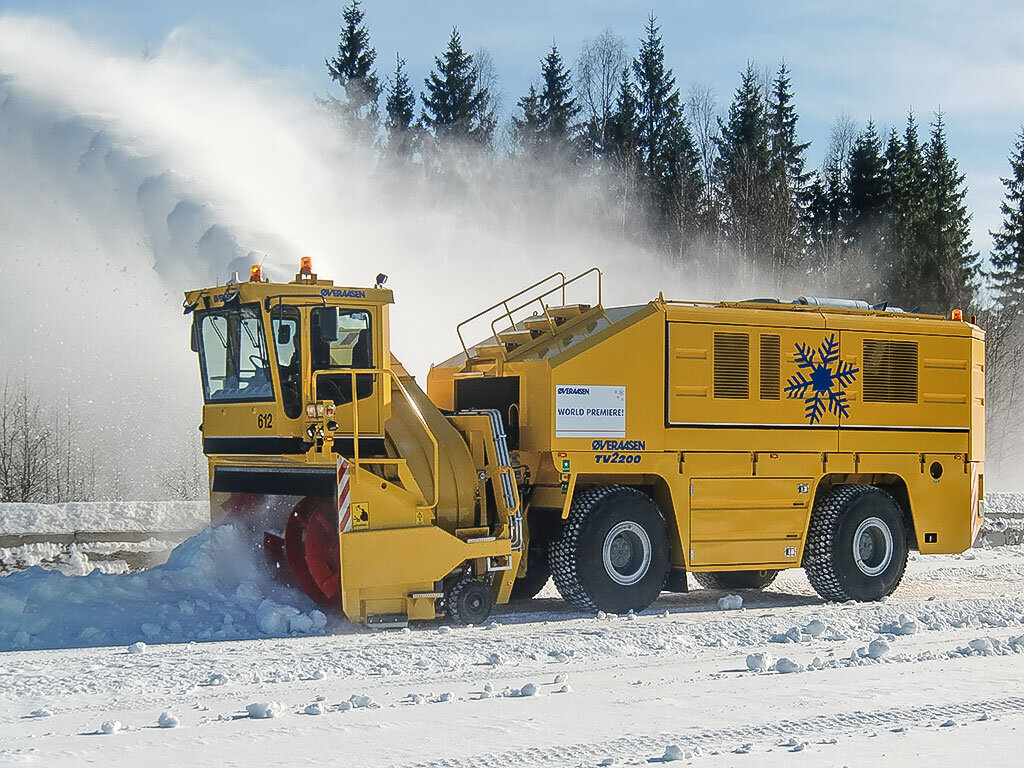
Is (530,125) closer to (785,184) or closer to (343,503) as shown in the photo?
(785,184)

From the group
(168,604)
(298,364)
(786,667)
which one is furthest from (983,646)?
(168,604)

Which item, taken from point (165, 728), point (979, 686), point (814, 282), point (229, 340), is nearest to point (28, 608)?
point (229, 340)

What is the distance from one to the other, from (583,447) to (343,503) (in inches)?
93.9

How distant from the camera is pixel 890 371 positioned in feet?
43.5

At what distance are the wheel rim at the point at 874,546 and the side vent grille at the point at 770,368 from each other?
68.7 inches

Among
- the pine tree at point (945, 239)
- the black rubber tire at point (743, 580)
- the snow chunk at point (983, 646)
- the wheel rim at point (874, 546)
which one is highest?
the pine tree at point (945, 239)

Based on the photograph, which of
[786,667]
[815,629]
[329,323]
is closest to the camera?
[786,667]

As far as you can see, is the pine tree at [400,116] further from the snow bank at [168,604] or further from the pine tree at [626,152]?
the snow bank at [168,604]

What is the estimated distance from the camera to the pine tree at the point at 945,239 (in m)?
46.1

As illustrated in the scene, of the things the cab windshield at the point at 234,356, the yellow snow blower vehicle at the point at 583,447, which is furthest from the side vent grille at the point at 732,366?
the cab windshield at the point at 234,356

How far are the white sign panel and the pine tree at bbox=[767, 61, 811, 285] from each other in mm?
32114

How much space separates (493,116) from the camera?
4841cm

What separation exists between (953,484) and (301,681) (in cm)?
822

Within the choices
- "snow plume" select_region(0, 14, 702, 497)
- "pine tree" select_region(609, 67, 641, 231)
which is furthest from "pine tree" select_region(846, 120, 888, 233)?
"snow plume" select_region(0, 14, 702, 497)
